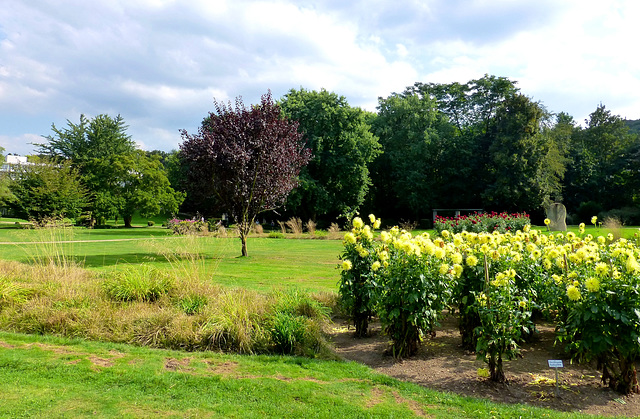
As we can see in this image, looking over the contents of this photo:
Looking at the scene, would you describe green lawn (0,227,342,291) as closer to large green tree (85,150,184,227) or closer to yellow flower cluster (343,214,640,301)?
yellow flower cluster (343,214,640,301)

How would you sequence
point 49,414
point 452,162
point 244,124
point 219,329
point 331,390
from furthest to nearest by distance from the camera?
point 452,162
point 244,124
point 219,329
point 331,390
point 49,414

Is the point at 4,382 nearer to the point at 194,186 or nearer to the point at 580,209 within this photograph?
the point at 194,186

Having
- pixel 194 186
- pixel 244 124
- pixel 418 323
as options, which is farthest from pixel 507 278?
pixel 194 186

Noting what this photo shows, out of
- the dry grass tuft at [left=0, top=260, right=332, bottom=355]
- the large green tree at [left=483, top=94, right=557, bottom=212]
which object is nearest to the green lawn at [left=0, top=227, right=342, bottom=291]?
the dry grass tuft at [left=0, top=260, right=332, bottom=355]

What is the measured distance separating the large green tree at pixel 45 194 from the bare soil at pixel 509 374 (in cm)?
3049

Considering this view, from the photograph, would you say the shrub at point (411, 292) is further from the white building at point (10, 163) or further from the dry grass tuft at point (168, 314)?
the white building at point (10, 163)

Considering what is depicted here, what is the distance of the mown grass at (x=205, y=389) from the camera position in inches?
125

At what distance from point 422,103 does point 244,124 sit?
27.5 meters

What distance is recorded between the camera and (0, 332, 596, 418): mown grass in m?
3.17

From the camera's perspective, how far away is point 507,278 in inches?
147

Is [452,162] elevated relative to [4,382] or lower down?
elevated

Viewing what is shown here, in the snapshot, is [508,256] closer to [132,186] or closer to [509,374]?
[509,374]

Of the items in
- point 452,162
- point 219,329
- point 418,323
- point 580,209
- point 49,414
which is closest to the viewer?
point 49,414

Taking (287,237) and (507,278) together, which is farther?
(287,237)
